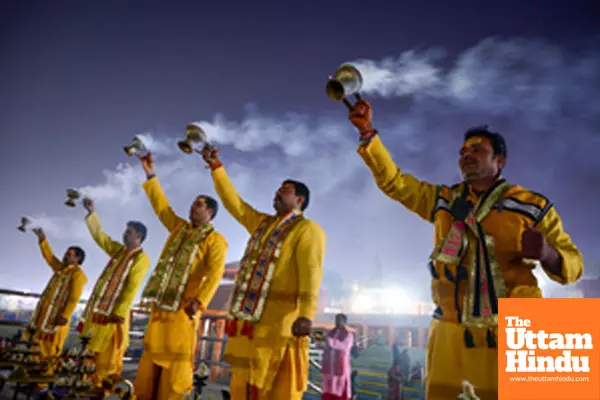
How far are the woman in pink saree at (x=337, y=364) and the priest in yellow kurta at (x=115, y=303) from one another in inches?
90.8

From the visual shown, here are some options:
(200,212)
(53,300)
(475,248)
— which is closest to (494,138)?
(475,248)

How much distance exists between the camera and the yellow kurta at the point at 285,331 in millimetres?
2389

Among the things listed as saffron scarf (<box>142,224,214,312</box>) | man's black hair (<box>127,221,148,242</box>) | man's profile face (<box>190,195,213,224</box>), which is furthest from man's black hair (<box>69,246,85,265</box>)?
man's profile face (<box>190,195,213,224</box>)

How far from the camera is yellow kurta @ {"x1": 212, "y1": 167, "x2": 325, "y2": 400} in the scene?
239 cm

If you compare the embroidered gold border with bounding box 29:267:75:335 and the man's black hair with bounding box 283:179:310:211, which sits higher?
the man's black hair with bounding box 283:179:310:211

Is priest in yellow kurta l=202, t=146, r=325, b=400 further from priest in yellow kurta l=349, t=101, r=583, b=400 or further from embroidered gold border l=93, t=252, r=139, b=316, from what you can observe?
embroidered gold border l=93, t=252, r=139, b=316

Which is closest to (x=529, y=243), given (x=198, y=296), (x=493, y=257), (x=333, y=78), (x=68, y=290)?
(x=493, y=257)

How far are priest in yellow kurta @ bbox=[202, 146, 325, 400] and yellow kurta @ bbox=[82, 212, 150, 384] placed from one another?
150cm

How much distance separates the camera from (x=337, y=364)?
16.4 feet

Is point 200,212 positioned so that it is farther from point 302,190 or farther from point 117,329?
point 117,329

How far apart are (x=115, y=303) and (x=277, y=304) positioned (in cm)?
203

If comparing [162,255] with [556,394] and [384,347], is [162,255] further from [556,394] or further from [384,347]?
[384,347]

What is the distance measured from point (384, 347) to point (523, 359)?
6344mm

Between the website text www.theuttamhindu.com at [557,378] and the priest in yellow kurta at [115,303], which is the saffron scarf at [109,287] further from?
the website text www.theuttamhindu.com at [557,378]
